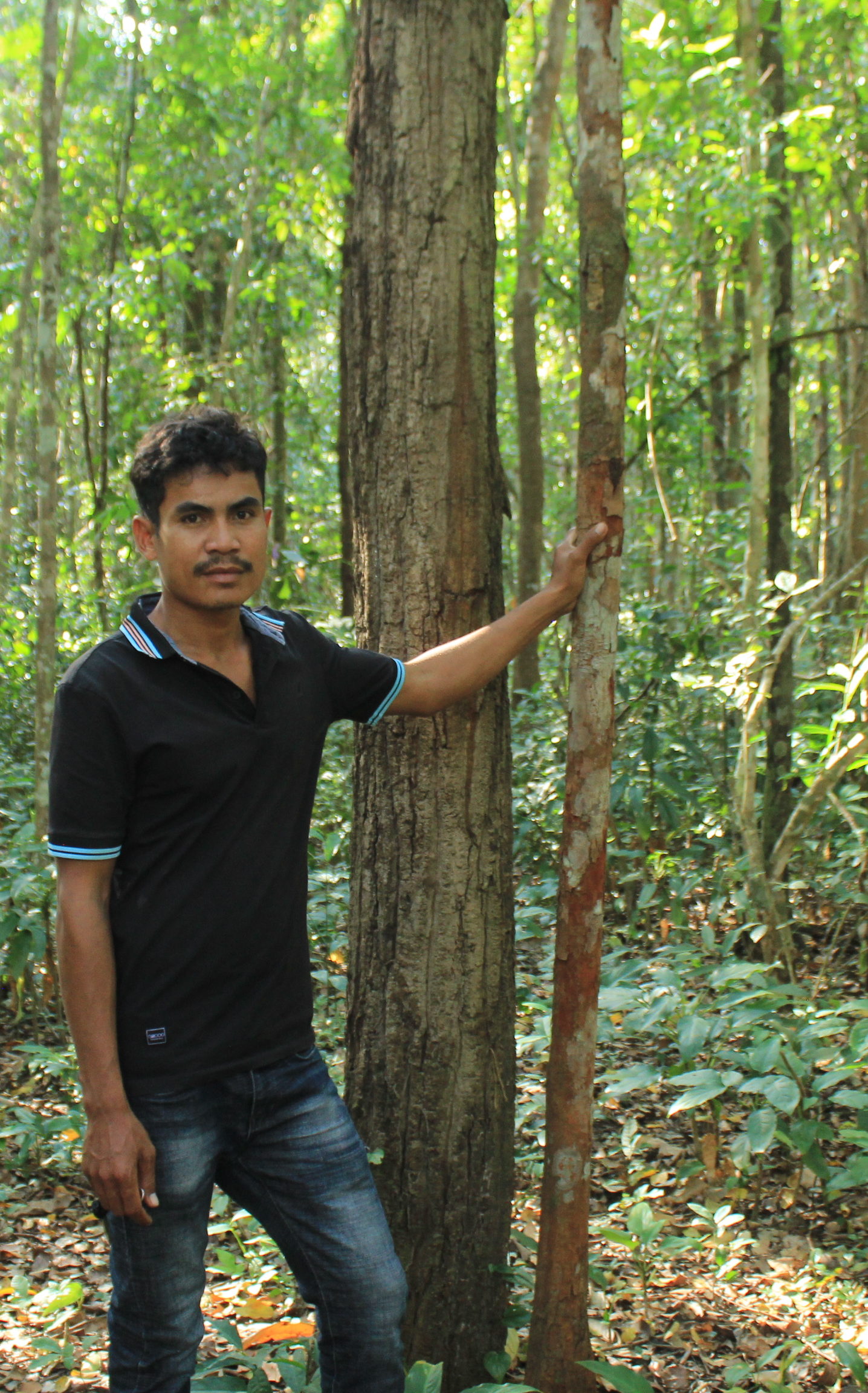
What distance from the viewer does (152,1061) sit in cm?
201

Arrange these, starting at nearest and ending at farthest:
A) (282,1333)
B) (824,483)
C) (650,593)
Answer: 1. (282,1333)
2. (650,593)
3. (824,483)

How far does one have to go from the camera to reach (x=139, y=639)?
2111 mm

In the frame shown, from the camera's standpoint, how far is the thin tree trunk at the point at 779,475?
16.0 ft

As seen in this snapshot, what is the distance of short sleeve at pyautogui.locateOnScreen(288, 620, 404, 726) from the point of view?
2352 millimetres

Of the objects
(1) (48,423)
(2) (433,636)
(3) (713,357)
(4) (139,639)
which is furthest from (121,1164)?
(3) (713,357)

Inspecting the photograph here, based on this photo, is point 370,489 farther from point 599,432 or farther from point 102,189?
point 102,189

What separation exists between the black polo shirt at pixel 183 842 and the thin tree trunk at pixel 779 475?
2.85m

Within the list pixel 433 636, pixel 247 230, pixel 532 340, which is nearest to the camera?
pixel 433 636

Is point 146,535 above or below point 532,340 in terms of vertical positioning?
below

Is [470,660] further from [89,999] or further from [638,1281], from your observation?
[638,1281]

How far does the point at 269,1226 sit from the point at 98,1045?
22.1 inches

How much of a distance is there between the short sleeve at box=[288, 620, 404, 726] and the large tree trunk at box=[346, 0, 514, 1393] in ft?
0.75

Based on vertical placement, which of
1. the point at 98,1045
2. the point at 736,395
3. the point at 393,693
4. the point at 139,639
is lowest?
the point at 98,1045

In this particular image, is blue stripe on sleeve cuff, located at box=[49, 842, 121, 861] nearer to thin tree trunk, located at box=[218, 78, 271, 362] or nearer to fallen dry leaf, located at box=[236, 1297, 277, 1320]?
fallen dry leaf, located at box=[236, 1297, 277, 1320]
